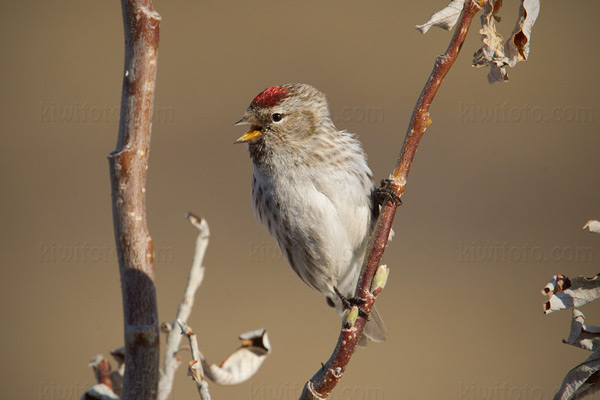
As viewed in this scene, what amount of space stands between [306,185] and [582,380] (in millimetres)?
1496

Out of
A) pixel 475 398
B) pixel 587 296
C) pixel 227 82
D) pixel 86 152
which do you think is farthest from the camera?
pixel 227 82

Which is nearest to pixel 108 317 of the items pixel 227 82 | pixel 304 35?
pixel 227 82

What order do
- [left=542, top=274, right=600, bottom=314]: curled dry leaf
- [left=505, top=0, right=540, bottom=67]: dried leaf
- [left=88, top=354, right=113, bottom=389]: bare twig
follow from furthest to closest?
1. [left=88, top=354, right=113, bottom=389]: bare twig
2. [left=505, top=0, right=540, bottom=67]: dried leaf
3. [left=542, top=274, right=600, bottom=314]: curled dry leaf

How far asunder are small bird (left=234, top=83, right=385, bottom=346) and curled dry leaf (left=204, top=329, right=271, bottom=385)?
3.25 feet

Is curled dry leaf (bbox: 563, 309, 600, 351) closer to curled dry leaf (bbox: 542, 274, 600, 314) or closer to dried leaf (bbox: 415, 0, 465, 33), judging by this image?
curled dry leaf (bbox: 542, 274, 600, 314)

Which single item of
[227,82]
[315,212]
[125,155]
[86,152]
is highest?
[227,82]

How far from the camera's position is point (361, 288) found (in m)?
1.35

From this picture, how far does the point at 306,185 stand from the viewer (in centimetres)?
247

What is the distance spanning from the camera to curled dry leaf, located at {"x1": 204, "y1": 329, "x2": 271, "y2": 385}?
147cm

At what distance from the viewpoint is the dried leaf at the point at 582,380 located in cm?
109

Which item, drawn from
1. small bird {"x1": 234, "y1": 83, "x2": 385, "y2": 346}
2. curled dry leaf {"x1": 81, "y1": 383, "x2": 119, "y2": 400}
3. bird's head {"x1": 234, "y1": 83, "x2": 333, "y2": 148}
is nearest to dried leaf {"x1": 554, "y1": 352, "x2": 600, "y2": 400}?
curled dry leaf {"x1": 81, "y1": 383, "x2": 119, "y2": 400}

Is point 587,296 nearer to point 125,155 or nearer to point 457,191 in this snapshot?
point 125,155

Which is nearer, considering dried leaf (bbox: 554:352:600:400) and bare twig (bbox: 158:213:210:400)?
dried leaf (bbox: 554:352:600:400)

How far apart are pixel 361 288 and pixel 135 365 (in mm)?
468
